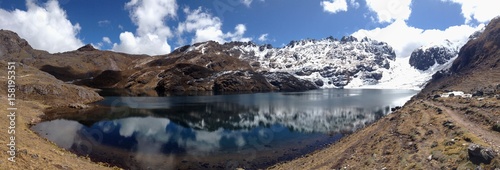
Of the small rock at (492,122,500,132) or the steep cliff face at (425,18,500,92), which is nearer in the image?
the small rock at (492,122,500,132)

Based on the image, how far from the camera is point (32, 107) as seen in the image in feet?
288

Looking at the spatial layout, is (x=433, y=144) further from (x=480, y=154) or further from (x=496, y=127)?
(x=496, y=127)

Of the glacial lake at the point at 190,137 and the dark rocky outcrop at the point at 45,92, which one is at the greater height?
the dark rocky outcrop at the point at 45,92

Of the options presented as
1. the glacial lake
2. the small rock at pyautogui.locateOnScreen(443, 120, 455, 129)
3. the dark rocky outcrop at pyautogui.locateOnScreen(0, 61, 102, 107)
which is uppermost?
the dark rocky outcrop at pyautogui.locateOnScreen(0, 61, 102, 107)

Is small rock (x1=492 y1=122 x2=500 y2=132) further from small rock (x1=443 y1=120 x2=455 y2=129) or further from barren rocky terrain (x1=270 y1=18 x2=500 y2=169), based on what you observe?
small rock (x1=443 y1=120 x2=455 y2=129)

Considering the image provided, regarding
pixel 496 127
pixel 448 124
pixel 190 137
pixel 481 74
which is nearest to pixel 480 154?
pixel 496 127

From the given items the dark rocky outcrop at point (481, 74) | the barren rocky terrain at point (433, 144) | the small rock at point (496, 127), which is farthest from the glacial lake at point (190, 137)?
the dark rocky outcrop at point (481, 74)

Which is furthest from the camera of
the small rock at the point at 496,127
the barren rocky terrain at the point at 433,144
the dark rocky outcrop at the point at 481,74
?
the dark rocky outcrop at the point at 481,74

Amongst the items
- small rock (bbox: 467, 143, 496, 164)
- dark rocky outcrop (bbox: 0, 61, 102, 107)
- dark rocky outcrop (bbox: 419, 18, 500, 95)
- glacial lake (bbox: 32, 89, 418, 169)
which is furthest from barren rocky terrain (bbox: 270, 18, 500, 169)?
dark rocky outcrop (bbox: 0, 61, 102, 107)

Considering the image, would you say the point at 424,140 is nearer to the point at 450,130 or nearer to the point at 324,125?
the point at 450,130

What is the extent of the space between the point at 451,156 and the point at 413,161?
10.0 ft

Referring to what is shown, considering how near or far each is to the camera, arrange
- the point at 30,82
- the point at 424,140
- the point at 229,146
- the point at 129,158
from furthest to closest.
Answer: the point at 30,82, the point at 229,146, the point at 129,158, the point at 424,140

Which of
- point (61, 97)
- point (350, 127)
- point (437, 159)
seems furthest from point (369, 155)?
point (61, 97)

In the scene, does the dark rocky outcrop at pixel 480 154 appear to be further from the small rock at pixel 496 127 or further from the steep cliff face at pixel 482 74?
the steep cliff face at pixel 482 74
